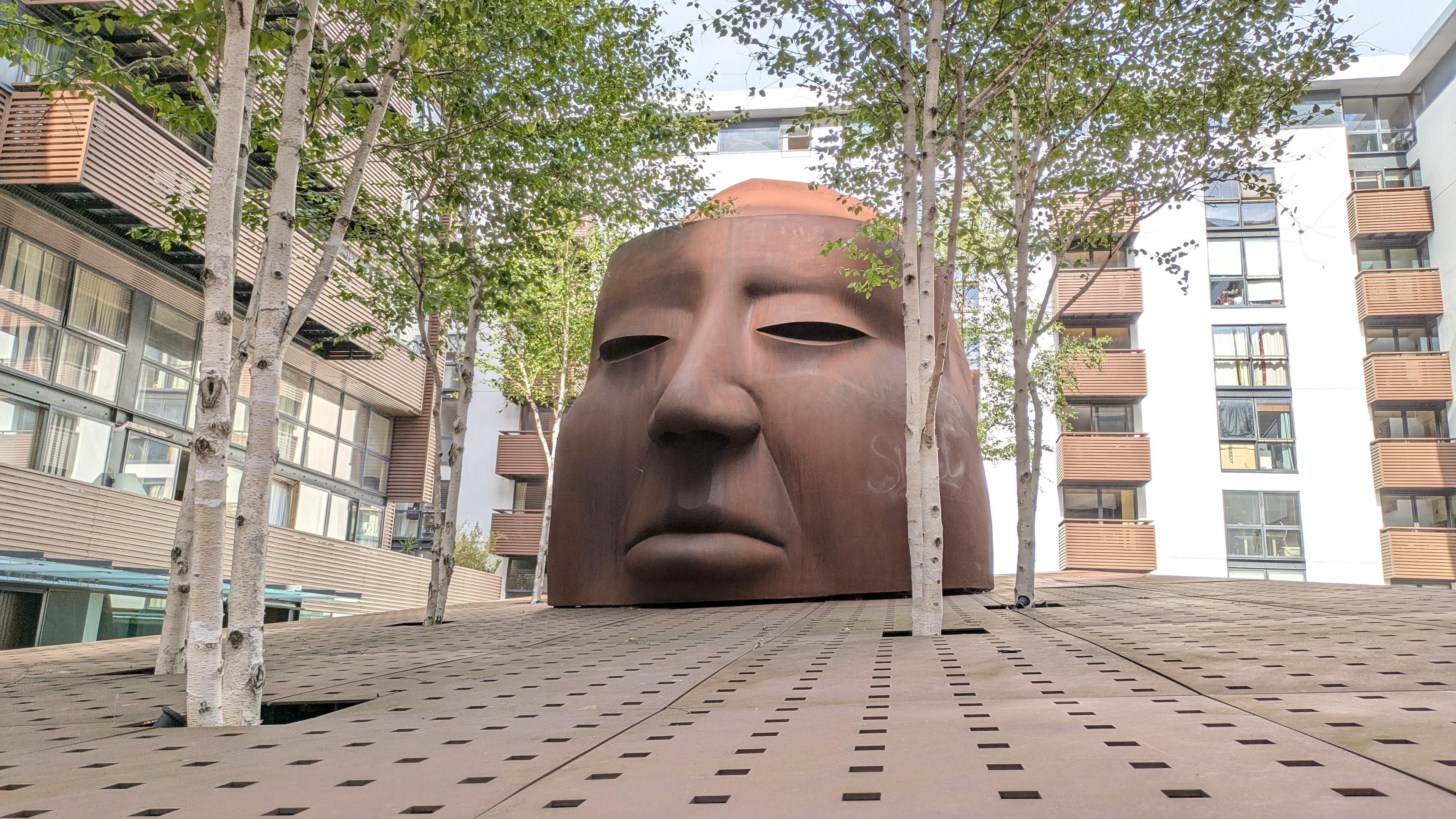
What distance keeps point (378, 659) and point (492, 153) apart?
533 cm

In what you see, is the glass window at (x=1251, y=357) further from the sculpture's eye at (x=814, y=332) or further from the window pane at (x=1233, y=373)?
the sculpture's eye at (x=814, y=332)

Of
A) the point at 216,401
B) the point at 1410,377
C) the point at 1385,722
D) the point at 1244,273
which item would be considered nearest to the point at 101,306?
the point at 216,401

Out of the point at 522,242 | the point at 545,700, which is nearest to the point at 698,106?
the point at 522,242

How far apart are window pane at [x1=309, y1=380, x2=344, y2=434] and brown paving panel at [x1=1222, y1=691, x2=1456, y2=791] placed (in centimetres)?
2051

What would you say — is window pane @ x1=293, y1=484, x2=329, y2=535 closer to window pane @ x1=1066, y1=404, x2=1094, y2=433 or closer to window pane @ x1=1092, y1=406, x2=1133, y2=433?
window pane @ x1=1066, y1=404, x2=1094, y2=433

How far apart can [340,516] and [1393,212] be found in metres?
26.3

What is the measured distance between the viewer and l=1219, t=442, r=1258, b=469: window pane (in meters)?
27.0

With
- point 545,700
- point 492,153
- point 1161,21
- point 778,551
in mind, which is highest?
point 1161,21

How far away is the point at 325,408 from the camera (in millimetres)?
22406

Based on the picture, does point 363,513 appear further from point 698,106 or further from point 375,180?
point 698,106

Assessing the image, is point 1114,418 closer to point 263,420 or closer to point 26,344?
point 26,344

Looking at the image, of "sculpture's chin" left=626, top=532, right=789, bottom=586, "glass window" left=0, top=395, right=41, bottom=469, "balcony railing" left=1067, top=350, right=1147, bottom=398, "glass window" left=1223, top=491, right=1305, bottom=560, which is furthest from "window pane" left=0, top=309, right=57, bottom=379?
"glass window" left=1223, top=491, right=1305, bottom=560

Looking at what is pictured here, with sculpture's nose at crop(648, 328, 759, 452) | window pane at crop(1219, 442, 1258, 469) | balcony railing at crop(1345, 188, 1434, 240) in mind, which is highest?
balcony railing at crop(1345, 188, 1434, 240)

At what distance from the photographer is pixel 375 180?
20.7 meters
